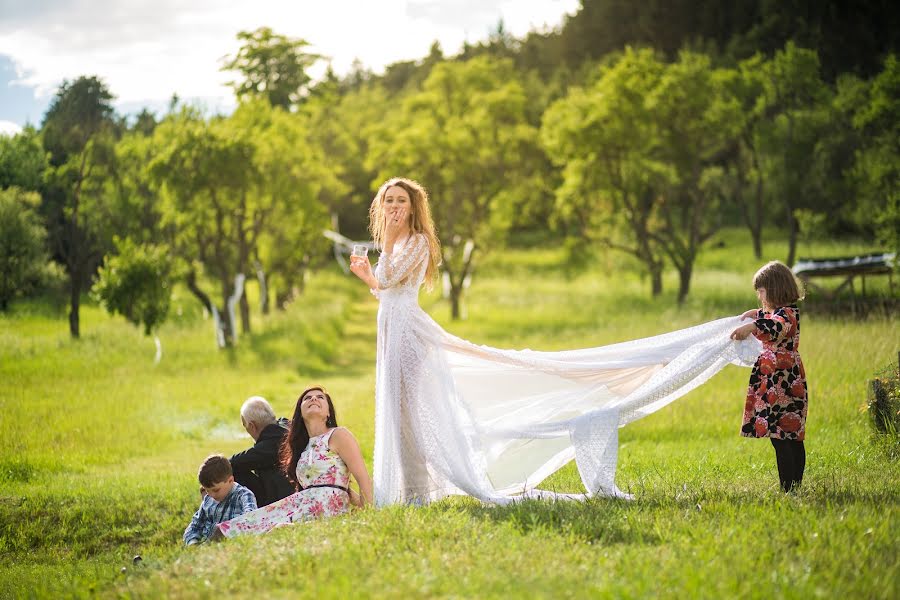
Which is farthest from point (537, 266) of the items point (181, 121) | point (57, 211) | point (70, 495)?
point (70, 495)

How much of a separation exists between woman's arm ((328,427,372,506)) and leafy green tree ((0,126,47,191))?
443 inches

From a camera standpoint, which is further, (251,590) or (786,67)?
(786,67)

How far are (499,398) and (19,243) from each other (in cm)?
1112

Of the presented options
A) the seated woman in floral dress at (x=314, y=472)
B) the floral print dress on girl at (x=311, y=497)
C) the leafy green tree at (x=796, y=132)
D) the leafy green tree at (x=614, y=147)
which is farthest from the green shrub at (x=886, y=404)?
the leafy green tree at (x=796, y=132)

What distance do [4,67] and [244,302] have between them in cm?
1110

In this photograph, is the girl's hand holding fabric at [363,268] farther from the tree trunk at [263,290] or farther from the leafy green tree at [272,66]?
the leafy green tree at [272,66]

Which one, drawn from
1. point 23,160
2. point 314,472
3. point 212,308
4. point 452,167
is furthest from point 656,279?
point 314,472

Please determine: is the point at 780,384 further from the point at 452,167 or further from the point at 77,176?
the point at 452,167

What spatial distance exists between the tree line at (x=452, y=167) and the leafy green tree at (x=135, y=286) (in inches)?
1.5

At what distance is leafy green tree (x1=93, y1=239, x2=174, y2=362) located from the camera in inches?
685

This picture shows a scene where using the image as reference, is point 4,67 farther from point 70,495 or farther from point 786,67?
point 786,67

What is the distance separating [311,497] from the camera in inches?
266

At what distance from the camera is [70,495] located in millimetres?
9336

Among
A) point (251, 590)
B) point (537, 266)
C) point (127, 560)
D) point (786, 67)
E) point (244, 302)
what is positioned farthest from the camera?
point (537, 266)
